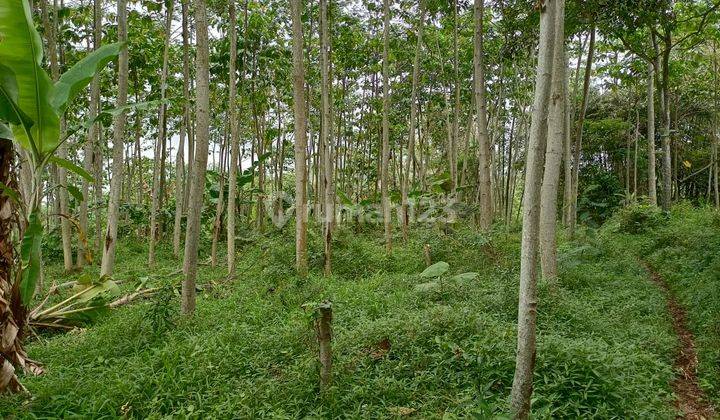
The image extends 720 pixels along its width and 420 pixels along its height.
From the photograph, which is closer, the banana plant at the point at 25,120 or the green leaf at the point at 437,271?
the banana plant at the point at 25,120

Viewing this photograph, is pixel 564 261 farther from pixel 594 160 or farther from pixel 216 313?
pixel 594 160

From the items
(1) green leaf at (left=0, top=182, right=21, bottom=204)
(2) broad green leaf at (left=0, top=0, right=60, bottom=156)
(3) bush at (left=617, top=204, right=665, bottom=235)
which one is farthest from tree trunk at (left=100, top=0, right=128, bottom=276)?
(3) bush at (left=617, top=204, right=665, bottom=235)

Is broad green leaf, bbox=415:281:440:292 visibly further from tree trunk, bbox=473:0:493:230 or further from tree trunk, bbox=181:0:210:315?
tree trunk, bbox=473:0:493:230

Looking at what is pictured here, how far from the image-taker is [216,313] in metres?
5.87

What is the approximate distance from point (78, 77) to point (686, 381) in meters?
6.39

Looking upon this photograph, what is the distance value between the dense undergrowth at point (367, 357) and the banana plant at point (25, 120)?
1.69 feet

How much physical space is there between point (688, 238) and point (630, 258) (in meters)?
1.31

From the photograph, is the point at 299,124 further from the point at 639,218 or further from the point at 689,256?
the point at 639,218

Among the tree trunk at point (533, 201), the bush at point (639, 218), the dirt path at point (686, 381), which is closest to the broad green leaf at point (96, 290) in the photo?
the tree trunk at point (533, 201)

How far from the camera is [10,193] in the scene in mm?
3848

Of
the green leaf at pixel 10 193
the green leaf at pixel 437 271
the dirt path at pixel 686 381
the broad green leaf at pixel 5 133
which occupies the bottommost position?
the dirt path at pixel 686 381

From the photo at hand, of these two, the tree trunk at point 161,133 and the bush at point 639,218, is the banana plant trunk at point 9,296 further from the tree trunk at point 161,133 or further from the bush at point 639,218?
the bush at point 639,218

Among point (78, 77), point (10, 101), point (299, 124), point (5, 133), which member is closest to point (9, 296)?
point (5, 133)

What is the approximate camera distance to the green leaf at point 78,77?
411 centimetres
